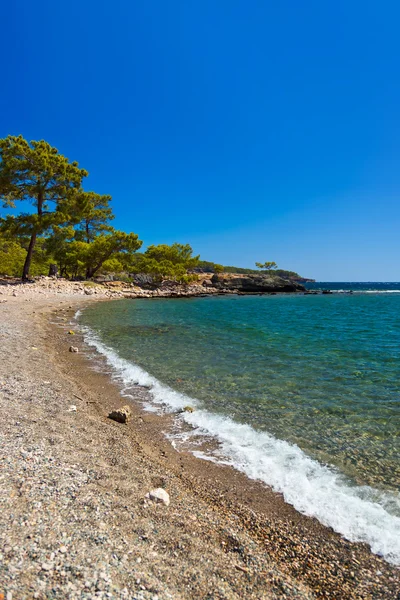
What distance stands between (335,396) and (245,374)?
2.80 m

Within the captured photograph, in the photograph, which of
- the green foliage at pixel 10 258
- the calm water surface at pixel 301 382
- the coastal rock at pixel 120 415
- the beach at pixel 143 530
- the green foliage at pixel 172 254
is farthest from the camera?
the green foliage at pixel 172 254

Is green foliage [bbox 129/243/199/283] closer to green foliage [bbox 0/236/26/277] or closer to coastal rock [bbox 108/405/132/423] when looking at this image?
green foliage [bbox 0/236/26/277]

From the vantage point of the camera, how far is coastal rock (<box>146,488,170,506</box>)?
3926 mm

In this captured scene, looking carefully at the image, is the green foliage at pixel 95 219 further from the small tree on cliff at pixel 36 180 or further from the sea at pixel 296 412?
the sea at pixel 296 412

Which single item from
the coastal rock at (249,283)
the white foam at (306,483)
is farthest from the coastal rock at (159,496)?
the coastal rock at (249,283)

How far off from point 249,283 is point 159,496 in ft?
275

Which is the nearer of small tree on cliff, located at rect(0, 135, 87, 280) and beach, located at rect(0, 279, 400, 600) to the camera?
beach, located at rect(0, 279, 400, 600)

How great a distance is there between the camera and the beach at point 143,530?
8.61 feet

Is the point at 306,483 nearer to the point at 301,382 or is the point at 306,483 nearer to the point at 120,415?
the point at 120,415

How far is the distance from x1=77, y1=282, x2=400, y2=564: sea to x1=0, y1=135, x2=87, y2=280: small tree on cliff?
30393 mm

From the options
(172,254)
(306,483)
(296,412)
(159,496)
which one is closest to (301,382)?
(296,412)

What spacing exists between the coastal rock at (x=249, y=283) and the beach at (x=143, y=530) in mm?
78038

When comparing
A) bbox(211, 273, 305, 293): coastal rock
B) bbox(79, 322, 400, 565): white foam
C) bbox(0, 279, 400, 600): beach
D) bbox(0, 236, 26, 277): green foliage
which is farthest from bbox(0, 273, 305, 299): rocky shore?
bbox(79, 322, 400, 565): white foam

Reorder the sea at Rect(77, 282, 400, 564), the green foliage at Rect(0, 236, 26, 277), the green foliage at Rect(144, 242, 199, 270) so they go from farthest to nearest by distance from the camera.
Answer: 1. the green foliage at Rect(144, 242, 199, 270)
2. the green foliage at Rect(0, 236, 26, 277)
3. the sea at Rect(77, 282, 400, 564)
